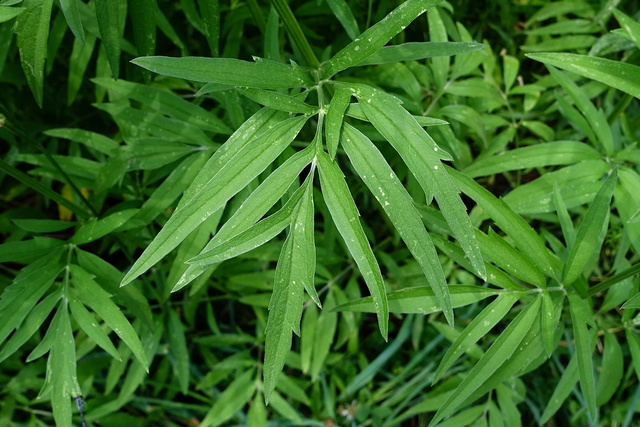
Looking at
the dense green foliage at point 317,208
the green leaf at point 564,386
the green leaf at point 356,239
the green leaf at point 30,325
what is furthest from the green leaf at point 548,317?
the green leaf at point 30,325

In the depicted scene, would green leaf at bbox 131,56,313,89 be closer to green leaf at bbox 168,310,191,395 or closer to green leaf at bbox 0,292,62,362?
green leaf at bbox 0,292,62,362

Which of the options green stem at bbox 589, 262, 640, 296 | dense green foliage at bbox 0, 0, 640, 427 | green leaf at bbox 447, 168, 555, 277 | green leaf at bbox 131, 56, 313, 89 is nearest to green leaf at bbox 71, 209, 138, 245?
dense green foliage at bbox 0, 0, 640, 427

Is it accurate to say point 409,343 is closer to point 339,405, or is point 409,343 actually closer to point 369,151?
point 339,405

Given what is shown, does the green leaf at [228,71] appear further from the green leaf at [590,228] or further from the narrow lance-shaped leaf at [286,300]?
the green leaf at [590,228]

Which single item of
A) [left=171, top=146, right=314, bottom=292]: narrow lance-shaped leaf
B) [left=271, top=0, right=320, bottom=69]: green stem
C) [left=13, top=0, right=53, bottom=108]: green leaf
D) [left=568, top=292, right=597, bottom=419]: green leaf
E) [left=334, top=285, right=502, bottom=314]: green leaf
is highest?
[left=13, top=0, right=53, bottom=108]: green leaf

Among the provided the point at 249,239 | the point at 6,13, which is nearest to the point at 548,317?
the point at 249,239

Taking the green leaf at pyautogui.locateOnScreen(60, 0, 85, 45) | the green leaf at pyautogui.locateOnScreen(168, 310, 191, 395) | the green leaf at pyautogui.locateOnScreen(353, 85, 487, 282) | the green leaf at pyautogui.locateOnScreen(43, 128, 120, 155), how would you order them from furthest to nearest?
the green leaf at pyautogui.locateOnScreen(168, 310, 191, 395)
the green leaf at pyautogui.locateOnScreen(43, 128, 120, 155)
the green leaf at pyautogui.locateOnScreen(60, 0, 85, 45)
the green leaf at pyautogui.locateOnScreen(353, 85, 487, 282)

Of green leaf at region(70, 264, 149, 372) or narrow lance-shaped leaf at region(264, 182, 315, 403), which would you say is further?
green leaf at region(70, 264, 149, 372)
